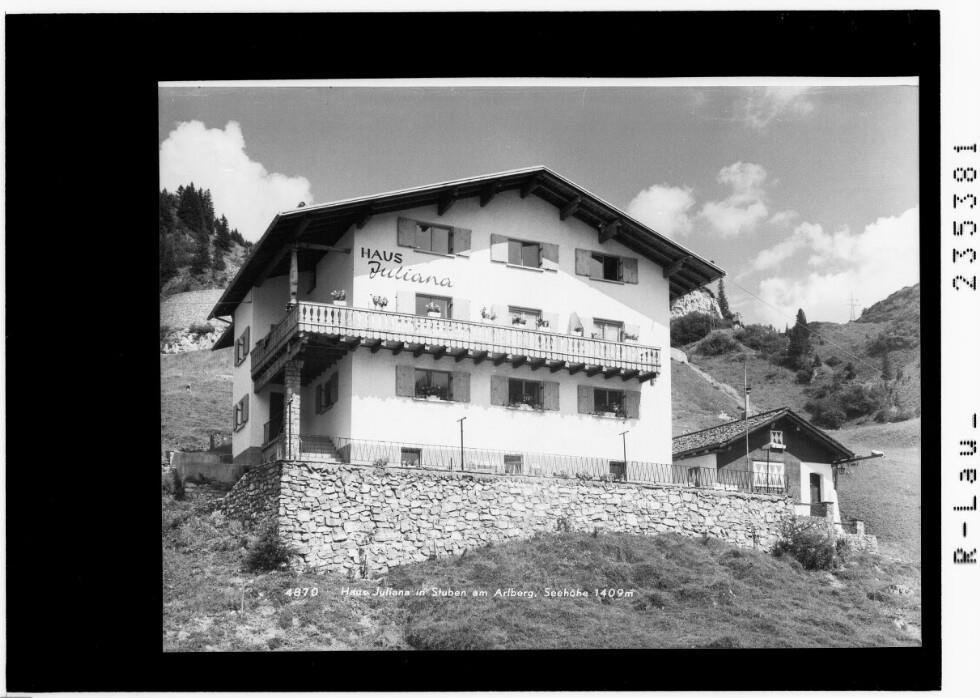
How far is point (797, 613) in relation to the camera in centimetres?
3016

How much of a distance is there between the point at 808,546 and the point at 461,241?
910 centimetres

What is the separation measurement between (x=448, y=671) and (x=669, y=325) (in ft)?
31.4

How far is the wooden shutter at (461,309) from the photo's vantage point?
106ft

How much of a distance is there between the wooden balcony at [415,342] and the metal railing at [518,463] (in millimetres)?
1781

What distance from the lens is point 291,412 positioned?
31328 mm

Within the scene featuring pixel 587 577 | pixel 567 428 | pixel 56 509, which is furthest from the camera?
pixel 567 428

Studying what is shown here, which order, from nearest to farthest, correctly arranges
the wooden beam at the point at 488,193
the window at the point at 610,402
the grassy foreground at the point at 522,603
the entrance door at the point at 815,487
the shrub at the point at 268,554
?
the grassy foreground at the point at 522,603 → the shrub at the point at 268,554 → the wooden beam at the point at 488,193 → the entrance door at the point at 815,487 → the window at the point at 610,402

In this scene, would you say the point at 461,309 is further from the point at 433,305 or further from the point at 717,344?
the point at 717,344

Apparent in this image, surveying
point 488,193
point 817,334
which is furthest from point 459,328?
point 817,334

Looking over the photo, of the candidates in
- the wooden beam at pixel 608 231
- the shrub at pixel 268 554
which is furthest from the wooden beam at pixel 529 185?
the shrub at pixel 268 554

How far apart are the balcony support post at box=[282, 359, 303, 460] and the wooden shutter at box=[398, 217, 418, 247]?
3.11m

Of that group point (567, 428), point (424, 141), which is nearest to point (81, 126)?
point (424, 141)

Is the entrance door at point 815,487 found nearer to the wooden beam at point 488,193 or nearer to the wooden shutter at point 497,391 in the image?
the wooden shutter at point 497,391
